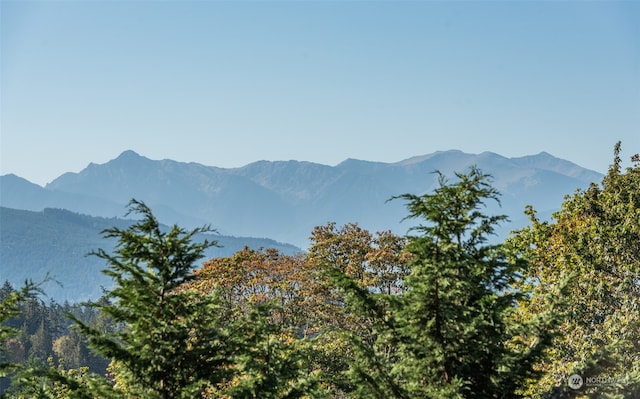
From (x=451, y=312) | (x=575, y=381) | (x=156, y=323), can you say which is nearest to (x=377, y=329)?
(x=451, y=312)

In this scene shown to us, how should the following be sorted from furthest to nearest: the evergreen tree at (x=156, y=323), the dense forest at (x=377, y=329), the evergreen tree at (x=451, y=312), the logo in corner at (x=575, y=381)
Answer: the logo in corner at (x=575, y=381), the evergreen tree at (x=156, y=323), the dense forest at (x=377, y=329), the evergreen tree at (x=451, y=312)

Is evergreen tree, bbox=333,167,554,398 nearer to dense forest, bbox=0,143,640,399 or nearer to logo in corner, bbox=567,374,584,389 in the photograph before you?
dense forest, bbox=0,143,640,399

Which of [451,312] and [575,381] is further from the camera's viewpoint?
[575,381]

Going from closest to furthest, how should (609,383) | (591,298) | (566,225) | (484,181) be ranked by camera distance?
1. (484,181)
2. (609,383)
3. (591,298)
4. (566,225)

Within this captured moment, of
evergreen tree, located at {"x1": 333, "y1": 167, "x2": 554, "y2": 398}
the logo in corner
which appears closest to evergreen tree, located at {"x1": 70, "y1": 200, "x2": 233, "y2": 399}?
evergreen tree, located at {"x1": 333, "y1": 167, "x2": 554, "y2": 398}

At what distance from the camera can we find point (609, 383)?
10.9 metres

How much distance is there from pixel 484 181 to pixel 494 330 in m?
2.36

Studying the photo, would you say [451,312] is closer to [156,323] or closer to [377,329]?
[377,329]

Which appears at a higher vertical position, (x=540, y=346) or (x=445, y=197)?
(x=445, y=197)

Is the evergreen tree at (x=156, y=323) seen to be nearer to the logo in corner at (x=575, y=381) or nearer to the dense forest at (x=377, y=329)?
the dense forest at (x=377, y=329)

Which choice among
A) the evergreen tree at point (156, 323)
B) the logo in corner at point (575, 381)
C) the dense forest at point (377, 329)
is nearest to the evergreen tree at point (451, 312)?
the dense forest at point (377, 329)

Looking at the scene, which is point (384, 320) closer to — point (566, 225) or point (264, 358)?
point (264, 358)

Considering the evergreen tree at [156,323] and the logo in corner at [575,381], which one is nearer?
the evergreen tree at [156,323]

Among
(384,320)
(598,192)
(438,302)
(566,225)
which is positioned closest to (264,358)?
(384,320)
